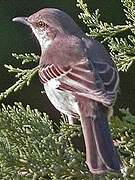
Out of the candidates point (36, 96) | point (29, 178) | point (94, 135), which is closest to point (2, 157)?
Answer: point (29, 178)

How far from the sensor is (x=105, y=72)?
281 cm

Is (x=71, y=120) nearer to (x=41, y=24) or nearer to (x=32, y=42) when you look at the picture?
(x=41, y=24)

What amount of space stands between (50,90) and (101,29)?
1.06ft

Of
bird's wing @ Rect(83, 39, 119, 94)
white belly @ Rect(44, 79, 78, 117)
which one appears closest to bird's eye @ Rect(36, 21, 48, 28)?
bird's wing @ Rect(83, 39, 119, 94)

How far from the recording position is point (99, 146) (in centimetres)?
244

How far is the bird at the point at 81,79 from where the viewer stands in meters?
2.44

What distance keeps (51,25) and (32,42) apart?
2588mm

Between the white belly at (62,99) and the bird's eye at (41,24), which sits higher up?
the bird's eye at (41,24)

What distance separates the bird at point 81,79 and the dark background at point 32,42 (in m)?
1.68

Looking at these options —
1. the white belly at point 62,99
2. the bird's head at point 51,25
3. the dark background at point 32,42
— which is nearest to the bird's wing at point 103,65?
the white belly at point 62,99

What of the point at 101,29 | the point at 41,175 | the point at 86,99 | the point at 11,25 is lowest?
the point at 41,175

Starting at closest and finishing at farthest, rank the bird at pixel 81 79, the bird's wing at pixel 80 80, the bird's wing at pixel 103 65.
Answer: the bird at pixel 81 79 < the bird's wing at pixel 80 80 < the bird's wing at pixel 103 65

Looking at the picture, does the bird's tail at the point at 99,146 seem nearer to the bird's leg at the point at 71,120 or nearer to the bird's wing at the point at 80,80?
the bird's wing at the point at 80,80

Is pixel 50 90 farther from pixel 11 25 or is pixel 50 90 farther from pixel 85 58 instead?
pixel 11 25
